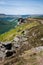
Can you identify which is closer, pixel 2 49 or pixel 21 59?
pixel 21 59

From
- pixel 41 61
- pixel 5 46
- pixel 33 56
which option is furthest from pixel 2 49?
pixel 41 61

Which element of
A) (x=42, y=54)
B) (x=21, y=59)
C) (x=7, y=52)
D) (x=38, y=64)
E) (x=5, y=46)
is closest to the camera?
(x=38, y=64)

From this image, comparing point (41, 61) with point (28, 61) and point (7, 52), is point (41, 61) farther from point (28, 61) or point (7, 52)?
point (7, 52)

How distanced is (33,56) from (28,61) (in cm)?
270

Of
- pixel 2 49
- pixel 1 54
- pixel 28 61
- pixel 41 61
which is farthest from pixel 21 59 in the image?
pixel 2 49

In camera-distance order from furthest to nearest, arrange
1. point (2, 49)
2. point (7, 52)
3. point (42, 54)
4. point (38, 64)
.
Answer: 1. point (2, 49)
2. point (7, 52)
3. point (42, 54)
4. point (38, 64)

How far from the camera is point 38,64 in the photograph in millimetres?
28016

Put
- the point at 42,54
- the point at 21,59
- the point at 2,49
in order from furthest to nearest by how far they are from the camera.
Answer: the point at 2,49 < the point at 42,54 < the point at 21,59

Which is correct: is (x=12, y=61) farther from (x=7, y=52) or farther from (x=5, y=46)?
(x=5, y=46)

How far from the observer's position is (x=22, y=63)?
28.7 metres

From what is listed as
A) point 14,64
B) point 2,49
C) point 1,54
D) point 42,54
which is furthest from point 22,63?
point 2,49

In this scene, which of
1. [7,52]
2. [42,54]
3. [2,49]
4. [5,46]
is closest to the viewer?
[42,54]

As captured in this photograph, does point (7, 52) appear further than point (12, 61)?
Yes

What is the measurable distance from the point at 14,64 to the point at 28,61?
8.43ft
